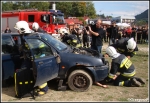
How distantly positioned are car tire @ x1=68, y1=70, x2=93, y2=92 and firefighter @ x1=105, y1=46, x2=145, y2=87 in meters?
0.80

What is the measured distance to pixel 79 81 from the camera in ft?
17.8

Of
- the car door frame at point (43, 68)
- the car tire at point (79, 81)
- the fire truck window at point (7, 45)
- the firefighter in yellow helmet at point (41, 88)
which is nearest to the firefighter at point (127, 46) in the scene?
the car tire at point (79, 81)

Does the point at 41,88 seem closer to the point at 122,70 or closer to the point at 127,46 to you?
the point at 122,70

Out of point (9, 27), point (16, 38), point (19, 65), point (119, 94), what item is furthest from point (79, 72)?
point (9, 27)

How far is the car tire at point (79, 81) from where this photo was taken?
5363mm

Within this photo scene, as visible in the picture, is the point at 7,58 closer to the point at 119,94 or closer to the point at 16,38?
the point at 16,38

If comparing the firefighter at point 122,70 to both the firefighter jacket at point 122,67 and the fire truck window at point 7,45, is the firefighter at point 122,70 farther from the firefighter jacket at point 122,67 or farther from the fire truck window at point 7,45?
the fire truck window at point 7,45

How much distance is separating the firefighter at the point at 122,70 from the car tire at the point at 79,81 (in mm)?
804

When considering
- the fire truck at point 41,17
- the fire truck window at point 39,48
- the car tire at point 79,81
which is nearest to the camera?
the fire truck window at point 39,48

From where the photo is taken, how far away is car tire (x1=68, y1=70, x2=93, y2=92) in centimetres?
536

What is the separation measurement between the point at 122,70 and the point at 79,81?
1.24m

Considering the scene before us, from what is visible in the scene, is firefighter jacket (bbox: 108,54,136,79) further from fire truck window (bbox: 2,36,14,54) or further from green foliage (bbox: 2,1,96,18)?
green foliage (bbox: 2,1,96,18)

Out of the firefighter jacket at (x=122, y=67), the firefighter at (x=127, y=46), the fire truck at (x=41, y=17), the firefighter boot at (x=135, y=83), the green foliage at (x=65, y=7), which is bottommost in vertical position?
the firefighter boot at (x=135, y=83)

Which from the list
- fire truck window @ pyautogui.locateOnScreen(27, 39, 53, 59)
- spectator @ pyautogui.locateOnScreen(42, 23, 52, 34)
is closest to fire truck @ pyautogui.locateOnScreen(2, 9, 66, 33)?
spectator @ pyautogui.locateOnScreen(42, 23, 52, 34)
